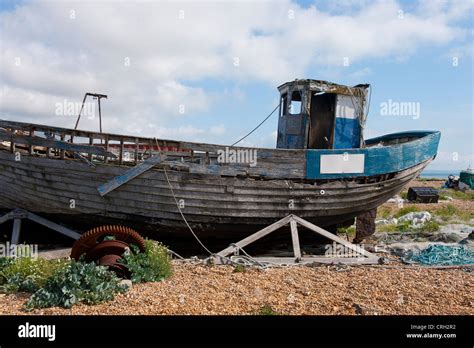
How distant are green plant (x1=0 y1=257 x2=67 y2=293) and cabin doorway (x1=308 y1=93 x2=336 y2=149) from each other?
636 cm

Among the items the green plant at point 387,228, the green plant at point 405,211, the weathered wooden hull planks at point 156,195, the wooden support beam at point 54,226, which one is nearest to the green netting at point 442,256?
the weathered wooden hull planks at point 156,195

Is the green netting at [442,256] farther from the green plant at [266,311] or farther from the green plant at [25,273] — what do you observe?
the green plant at [25,273]

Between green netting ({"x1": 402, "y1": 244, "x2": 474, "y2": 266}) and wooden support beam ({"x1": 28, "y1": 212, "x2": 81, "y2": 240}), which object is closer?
green netting ({"x1": 402, "y1": 244, "x2": 474, "y2": 266})

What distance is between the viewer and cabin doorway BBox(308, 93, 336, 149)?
398 inches

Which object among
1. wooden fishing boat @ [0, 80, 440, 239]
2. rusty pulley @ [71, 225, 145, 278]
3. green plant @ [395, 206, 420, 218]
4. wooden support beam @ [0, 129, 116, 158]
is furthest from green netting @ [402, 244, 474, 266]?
green plant @ [395, 206, 420, 218]

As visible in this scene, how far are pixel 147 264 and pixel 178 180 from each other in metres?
2.27

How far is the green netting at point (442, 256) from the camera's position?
844cm

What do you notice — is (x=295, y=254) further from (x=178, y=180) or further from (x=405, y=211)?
(x=405, y=211)

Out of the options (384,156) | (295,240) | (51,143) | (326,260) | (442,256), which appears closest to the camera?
(326,260)

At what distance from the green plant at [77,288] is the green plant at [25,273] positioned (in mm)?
504

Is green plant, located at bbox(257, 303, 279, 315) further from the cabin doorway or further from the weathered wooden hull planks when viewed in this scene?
the cabin doorway

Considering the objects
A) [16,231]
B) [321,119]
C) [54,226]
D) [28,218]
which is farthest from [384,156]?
[16,231]

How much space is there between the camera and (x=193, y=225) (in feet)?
29.1

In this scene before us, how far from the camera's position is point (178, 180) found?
8.44m
